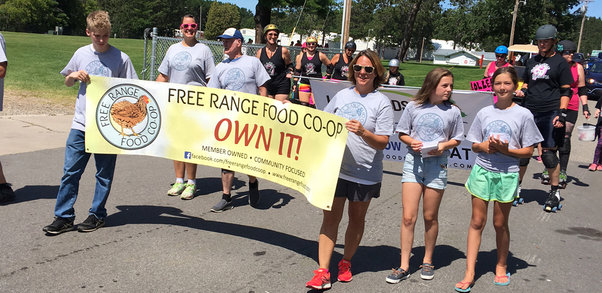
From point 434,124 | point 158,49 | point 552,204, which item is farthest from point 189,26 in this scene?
point 158,49

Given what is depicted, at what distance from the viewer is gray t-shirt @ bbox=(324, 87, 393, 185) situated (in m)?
3.90

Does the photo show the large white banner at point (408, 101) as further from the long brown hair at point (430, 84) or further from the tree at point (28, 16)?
the tree at point (28, 16)

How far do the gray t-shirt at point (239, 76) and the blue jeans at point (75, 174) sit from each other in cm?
140

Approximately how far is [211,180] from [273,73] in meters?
1.80

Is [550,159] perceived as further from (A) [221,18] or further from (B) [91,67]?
(A) [221,18]

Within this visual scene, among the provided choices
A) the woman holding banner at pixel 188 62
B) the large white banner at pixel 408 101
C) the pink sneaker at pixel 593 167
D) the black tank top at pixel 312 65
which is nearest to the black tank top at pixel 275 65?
the large white banner at pixel 408 101

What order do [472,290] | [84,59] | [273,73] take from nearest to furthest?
[472,290]
[84,59]
[273,73]

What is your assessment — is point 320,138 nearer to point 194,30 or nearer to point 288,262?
point 288,262

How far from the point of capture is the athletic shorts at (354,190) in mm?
3963

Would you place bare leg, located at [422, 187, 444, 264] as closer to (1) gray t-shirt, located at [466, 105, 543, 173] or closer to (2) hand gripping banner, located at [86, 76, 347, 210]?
(1) gray t-shirt, located at [466, 105, 543, 173]

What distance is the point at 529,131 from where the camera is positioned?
4.14m

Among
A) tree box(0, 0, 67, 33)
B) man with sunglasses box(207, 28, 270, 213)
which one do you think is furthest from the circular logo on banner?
tree box(0, 0, 67, 33)

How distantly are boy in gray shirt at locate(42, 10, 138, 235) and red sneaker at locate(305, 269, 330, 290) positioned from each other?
7.12 feet

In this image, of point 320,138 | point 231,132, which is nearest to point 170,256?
point 231,132
